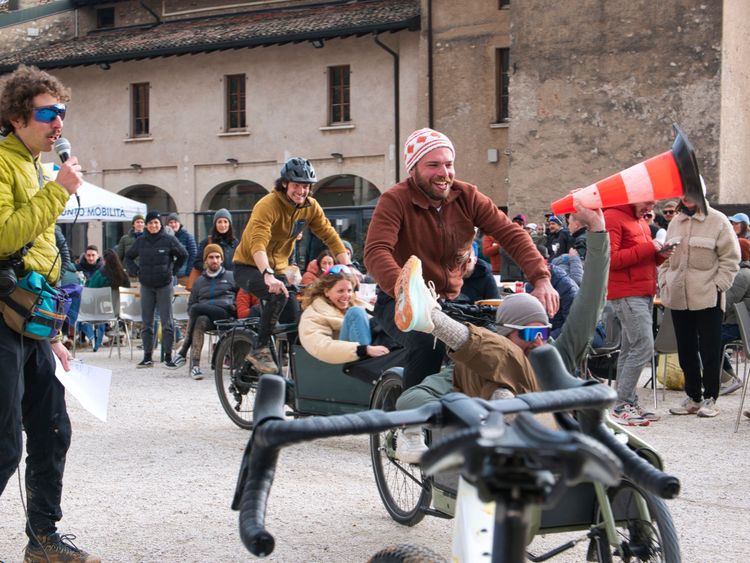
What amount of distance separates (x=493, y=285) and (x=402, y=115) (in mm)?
25127

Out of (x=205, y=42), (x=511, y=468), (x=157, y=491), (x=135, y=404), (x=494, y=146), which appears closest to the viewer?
(x=511, y=468)

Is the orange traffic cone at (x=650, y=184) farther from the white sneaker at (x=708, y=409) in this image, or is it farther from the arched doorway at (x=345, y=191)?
the arched doorway at (x=345, y=191)

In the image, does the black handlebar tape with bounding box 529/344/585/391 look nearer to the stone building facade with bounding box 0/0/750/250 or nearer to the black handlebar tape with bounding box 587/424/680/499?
the black handlebar tape with bounding box 587/424/680/499

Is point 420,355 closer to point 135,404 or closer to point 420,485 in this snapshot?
point 420,485

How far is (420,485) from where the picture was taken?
17.8ft

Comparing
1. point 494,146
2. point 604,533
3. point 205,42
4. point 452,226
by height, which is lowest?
point 604,533

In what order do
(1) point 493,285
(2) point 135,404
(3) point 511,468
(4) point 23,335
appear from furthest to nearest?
(2) point 135,404 < (1) point 493,285 < (4) point 23,335 < (3) point 511,468

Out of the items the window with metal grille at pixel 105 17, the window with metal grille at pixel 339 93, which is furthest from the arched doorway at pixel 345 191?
the window with metal grille at pixel 105 17

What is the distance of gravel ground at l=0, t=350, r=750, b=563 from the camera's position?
17.8ft

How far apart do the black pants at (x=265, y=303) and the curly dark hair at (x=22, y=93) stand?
4.41 m

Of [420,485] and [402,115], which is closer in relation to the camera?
[420,485]

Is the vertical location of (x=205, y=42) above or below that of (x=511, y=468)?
above

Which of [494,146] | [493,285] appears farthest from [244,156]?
[493,285]

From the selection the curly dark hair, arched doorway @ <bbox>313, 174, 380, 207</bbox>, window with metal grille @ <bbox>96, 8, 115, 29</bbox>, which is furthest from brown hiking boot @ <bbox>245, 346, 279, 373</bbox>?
window with metal grille @ <bbox>96, 8, 115, 29</bbox>
